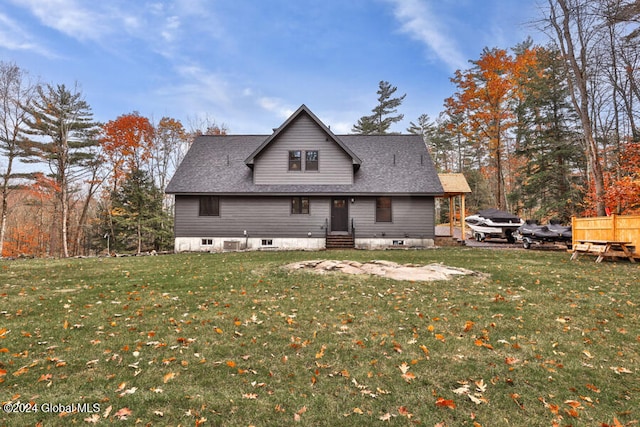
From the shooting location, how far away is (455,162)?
40.9 m

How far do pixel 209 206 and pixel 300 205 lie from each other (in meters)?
5.45

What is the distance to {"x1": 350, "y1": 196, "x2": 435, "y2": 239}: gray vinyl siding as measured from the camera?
1700cm

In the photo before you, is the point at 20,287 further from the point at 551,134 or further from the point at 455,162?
the point at 455,162

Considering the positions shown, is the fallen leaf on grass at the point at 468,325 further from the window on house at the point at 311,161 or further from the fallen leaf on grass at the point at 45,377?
the window on house at the point at 311,161

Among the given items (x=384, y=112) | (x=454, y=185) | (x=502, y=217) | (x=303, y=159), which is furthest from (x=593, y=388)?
(x=384, y=112)

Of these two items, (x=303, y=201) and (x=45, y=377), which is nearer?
(x=45, y=377)

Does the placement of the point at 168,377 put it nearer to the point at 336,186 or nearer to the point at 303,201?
the point at 303,201

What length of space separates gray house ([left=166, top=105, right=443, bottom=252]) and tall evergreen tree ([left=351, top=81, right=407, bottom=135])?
20.6m

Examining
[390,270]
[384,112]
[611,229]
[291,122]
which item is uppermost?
[384,112]

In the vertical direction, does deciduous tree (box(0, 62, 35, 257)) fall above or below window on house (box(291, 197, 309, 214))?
above

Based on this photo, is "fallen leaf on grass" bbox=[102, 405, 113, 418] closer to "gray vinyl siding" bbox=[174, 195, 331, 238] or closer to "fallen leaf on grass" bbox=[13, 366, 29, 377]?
"fallen leaf on grass" bbox=[13, 366, 29, 377]

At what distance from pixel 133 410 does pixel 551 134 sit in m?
28.8

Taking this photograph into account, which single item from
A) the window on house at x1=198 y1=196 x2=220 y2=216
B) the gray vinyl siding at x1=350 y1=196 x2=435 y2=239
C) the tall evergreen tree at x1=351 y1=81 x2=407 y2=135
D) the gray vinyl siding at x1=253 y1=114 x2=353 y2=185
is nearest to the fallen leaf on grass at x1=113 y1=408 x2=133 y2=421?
the gray vinyl siding at x1=350 y1=196 x2=435 y2=239

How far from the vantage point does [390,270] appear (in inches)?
346
